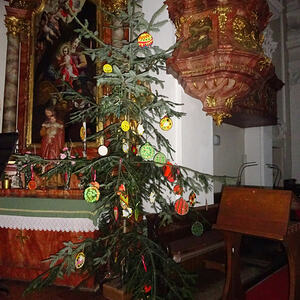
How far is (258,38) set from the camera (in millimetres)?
3086

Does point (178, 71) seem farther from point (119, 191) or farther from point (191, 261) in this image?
point (191, 261)

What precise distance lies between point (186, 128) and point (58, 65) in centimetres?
282

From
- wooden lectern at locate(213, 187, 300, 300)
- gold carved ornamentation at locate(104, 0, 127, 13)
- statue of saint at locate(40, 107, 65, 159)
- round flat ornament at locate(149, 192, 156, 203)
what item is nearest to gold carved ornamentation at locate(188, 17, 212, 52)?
wooden lectern at locate(213, 187, 300, 300)

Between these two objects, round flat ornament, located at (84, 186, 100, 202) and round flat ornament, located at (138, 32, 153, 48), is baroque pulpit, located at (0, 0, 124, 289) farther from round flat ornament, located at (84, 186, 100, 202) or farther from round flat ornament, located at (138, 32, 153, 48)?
round flat ornament, located at (138, 32, 153, 48)

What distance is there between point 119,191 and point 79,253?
59 cm

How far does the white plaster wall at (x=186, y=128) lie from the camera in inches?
132

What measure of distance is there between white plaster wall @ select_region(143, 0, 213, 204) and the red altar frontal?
49.2 inches

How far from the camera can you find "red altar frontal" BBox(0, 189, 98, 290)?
305 cm

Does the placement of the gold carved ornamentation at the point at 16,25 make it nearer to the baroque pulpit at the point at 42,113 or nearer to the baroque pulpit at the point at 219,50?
the baroque pulpit at the point at 42,113

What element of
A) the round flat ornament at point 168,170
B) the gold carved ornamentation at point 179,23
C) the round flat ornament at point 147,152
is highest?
the gold carved ornamentation at point 179,23

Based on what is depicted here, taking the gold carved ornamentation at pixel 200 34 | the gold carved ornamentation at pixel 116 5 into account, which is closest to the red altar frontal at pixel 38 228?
the gold carved ornamentation at pixel 200 34

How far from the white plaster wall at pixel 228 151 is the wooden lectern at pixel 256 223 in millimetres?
2902

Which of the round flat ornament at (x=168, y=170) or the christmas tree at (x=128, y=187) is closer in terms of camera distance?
the christmas tree at (x=128, y=187)

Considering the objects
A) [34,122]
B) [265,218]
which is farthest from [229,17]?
[34,122]
